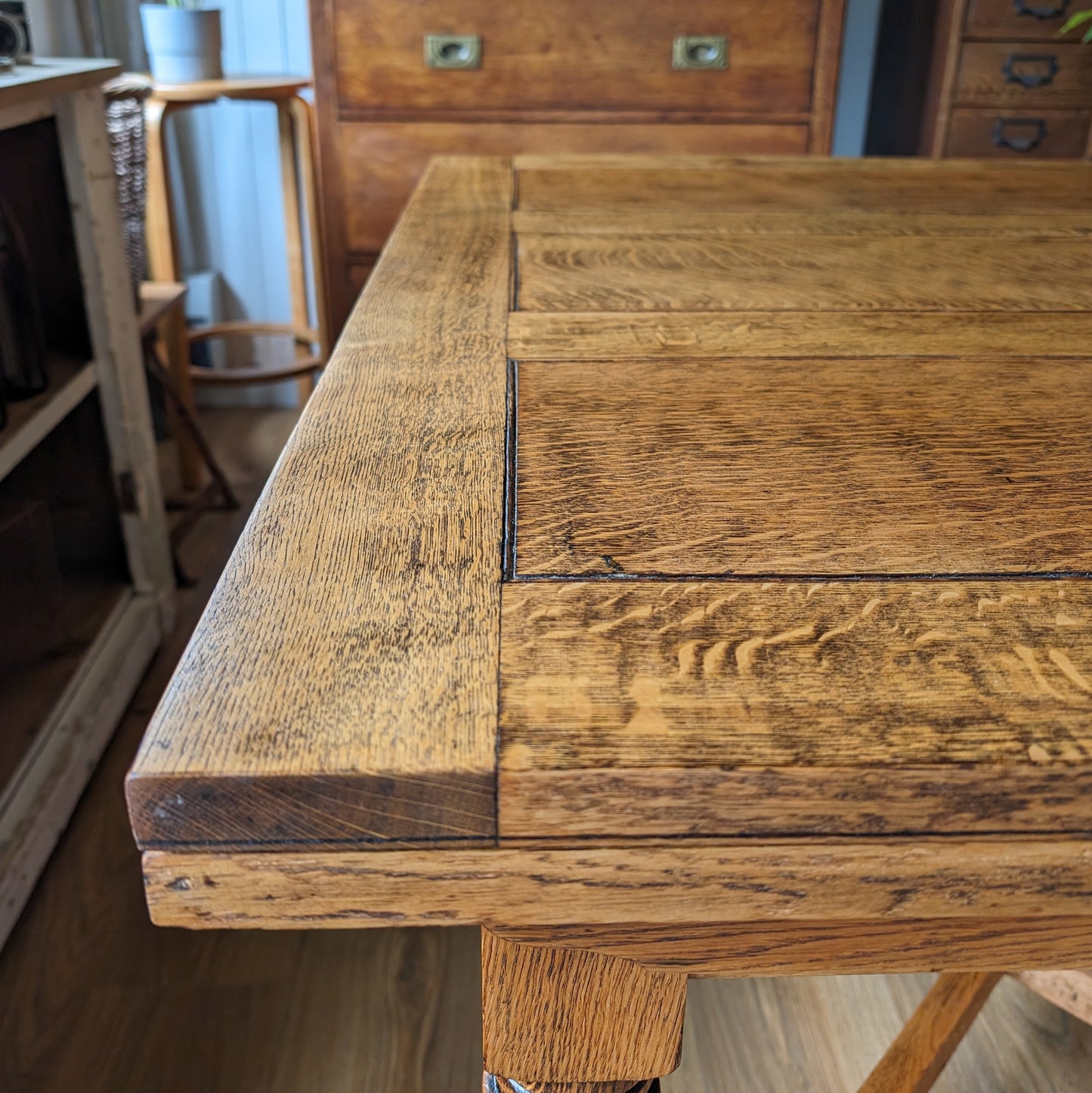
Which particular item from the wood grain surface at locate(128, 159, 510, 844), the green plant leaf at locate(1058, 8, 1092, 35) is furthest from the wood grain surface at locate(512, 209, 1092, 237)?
the green plant leaf at locate(1058, 8, 1092, 35)

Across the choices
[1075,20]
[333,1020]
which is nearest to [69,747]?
[333,1020]

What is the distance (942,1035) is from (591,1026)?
1.88ft

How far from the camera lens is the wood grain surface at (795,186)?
45.3 inches

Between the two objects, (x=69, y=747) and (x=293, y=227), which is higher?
(x=293, y=227)

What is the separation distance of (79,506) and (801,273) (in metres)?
1.16

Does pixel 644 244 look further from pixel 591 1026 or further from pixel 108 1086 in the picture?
A: pixel 108 1086

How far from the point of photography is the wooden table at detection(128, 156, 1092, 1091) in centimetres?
34

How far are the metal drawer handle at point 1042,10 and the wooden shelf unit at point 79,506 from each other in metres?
1.73

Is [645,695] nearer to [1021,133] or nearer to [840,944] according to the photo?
[840,944]

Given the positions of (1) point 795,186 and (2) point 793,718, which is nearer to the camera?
(2) point 793,718

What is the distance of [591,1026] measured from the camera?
1.43ft

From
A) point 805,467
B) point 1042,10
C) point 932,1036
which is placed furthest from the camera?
point 1042,10

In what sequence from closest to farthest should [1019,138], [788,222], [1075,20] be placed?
[788,222], [1075,20], [1019,138]

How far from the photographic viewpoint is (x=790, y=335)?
75 cm
